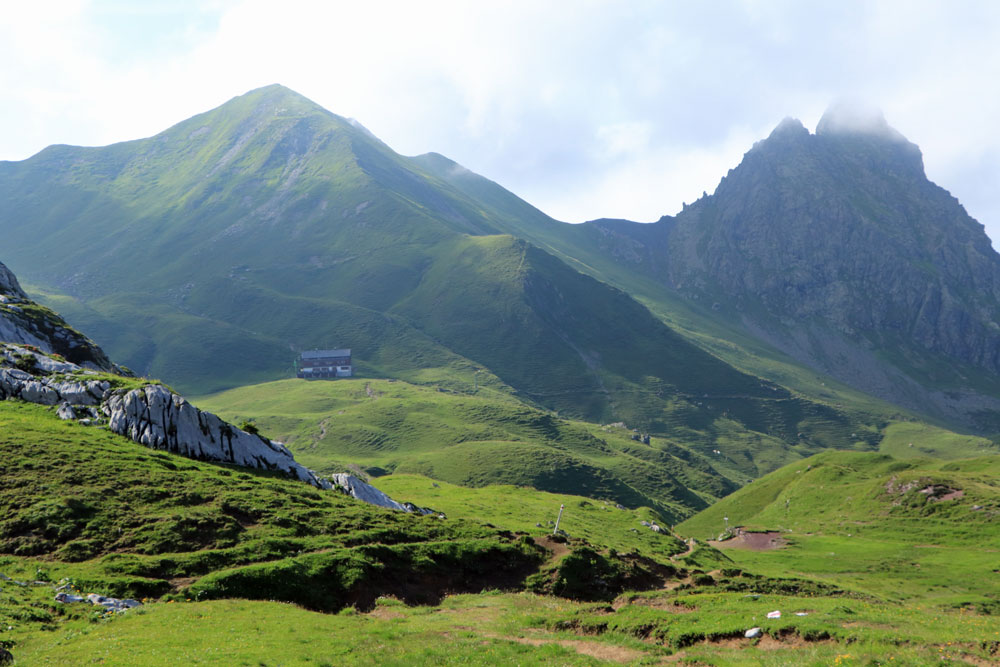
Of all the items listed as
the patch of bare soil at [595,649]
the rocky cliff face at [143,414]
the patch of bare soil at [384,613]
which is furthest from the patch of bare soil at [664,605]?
the rocky cliff face at [143,414]

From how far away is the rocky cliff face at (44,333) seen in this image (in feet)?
284

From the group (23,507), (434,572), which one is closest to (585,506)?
(434,572)

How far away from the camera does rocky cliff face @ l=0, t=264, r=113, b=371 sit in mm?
86625

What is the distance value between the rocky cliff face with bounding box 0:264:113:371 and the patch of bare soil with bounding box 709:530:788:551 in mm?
104757

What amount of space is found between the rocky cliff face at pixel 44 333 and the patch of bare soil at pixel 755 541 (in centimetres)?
10476

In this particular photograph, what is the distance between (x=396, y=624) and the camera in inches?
1451

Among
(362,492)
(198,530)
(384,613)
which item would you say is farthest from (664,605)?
(362,492)

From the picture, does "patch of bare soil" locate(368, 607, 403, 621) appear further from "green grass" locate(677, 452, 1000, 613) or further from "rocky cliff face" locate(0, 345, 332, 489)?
"green grass" locate(677, 452, 1000, 613)

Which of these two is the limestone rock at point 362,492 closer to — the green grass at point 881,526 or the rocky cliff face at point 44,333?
the rocky cliff face at point 44,333

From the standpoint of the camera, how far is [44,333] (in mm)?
91438

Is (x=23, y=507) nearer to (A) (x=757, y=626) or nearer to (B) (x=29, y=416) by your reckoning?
(B) (x=29, y=416)

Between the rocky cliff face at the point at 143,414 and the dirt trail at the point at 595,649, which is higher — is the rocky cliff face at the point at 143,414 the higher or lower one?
the higher one

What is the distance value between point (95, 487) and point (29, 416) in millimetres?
17522

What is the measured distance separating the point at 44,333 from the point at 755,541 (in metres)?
119
